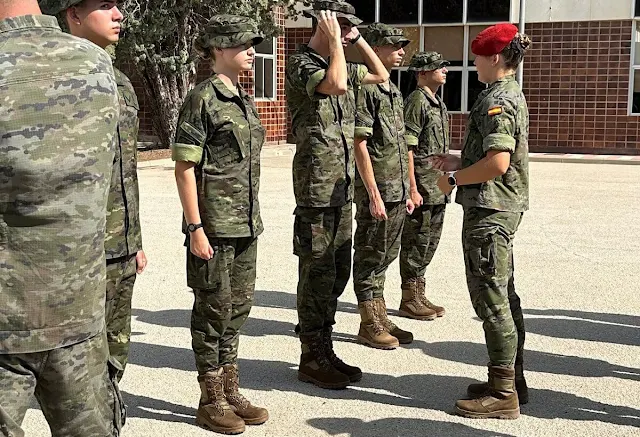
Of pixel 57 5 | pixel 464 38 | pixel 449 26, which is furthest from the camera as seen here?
pixel 449 26

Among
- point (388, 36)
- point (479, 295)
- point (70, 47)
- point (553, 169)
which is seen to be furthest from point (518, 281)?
point (553, 169)

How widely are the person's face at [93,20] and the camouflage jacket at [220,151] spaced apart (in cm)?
85

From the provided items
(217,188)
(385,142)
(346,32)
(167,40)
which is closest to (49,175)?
(217,188)

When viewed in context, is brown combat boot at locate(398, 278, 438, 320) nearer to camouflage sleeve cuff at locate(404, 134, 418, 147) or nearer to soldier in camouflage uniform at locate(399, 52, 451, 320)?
soldier in camouflage uniform at locate(399, 52, 451, 320)

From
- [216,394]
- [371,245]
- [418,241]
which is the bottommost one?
[216,394]

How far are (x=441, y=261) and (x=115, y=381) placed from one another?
6124 millimetres

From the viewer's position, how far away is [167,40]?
19.3 metres

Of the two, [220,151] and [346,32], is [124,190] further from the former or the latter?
[346,32]

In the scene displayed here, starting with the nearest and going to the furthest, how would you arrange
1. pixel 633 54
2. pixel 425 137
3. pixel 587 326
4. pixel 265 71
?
pixel 587 326 → pixel 425 137 → pixel 633 54 → pixel 265 71

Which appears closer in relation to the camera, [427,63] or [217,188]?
[217,188]

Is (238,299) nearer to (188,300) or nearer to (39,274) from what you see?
(39,274)

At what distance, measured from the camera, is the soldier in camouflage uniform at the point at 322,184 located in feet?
15.8

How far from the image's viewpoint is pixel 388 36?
19.4ft

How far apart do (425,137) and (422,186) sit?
1.27 feet
